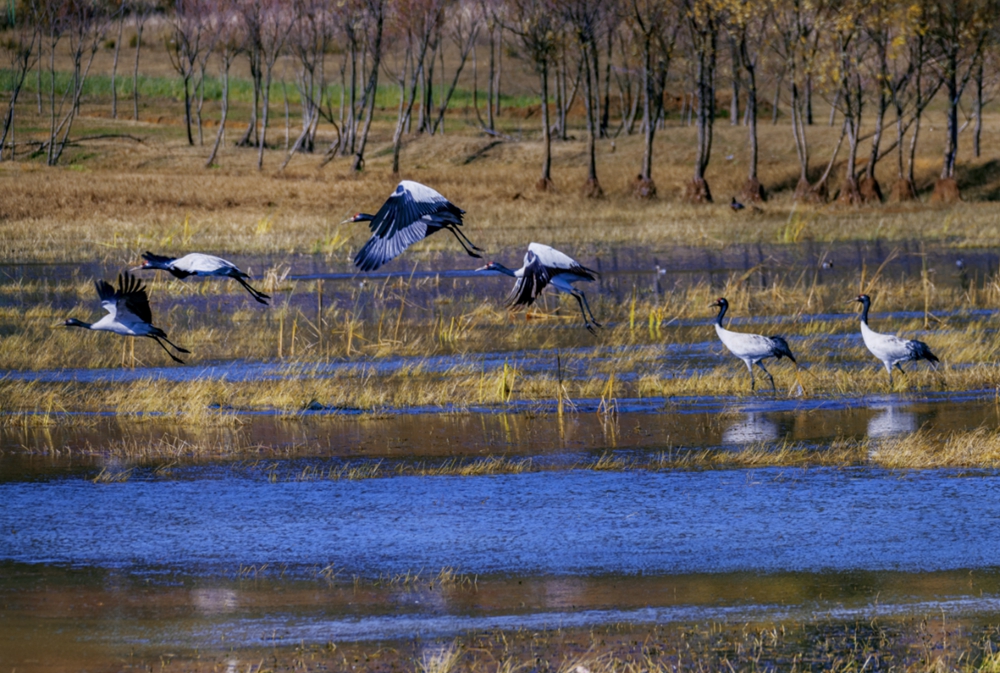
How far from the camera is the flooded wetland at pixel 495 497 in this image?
23.0 feet

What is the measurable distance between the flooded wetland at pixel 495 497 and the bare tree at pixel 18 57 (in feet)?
114

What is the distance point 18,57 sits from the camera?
183 feet

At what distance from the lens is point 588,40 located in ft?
134

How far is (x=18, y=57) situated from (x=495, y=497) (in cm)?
5116

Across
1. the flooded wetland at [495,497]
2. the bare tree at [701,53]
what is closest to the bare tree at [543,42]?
the bare tree at [701,53]

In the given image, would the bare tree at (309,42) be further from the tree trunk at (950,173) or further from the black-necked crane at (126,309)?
the black-necked crane at (126,309)

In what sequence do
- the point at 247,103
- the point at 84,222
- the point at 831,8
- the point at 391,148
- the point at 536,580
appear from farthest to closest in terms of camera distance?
1. the point at 247,103
2. the point at 391,148
3. the point at 831,8
4. the point at 84,222
5. the point at 536,580

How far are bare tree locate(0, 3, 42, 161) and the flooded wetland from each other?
34815mm

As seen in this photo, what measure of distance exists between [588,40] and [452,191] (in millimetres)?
6085

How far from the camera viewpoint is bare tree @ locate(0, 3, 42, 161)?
51591 millimetres

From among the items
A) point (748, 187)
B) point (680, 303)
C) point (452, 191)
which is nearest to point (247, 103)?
point (452, 191)

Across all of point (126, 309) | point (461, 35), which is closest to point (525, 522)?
point (126, 309)

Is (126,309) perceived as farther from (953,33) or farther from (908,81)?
(908,81)

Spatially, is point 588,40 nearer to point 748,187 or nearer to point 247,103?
point 748,187
